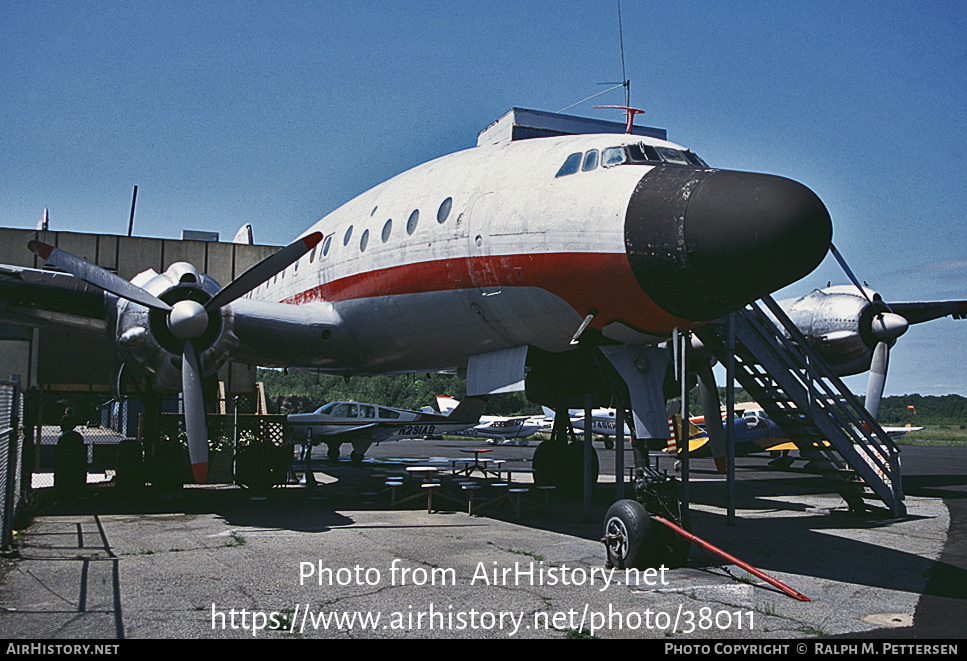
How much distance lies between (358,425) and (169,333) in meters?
16.9

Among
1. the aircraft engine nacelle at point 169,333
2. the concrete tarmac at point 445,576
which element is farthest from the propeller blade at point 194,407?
the concrete tarmac at point 445,576

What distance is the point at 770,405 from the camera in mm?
13094

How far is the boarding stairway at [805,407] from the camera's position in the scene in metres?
12.7

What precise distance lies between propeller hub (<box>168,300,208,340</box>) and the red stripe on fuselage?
120 inches

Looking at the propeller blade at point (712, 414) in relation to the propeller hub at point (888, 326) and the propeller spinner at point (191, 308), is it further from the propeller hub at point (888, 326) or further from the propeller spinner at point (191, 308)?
the propeller hub at point (888, 326)

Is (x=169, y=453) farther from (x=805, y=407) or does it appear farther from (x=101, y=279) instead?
(x=805, y=407)

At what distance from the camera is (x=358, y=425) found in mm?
27594

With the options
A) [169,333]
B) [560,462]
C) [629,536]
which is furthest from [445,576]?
[560,462]

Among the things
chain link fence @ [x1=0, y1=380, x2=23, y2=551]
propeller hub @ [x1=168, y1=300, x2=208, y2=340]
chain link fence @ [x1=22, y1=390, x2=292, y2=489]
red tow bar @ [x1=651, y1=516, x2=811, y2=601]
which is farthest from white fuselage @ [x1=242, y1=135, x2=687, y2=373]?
chain link fence @ [x1=0, y1=380, x2=23, y2=551]

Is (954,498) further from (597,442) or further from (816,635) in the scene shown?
(597,442)

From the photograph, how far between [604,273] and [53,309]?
8.61 m

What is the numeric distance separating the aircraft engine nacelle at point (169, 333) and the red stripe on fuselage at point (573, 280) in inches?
120

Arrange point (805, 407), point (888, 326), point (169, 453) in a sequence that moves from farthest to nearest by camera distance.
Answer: point (888, 326) → point (169, 453) → point (805, 407)

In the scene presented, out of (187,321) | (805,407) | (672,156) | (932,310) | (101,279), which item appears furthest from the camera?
(932,310)
